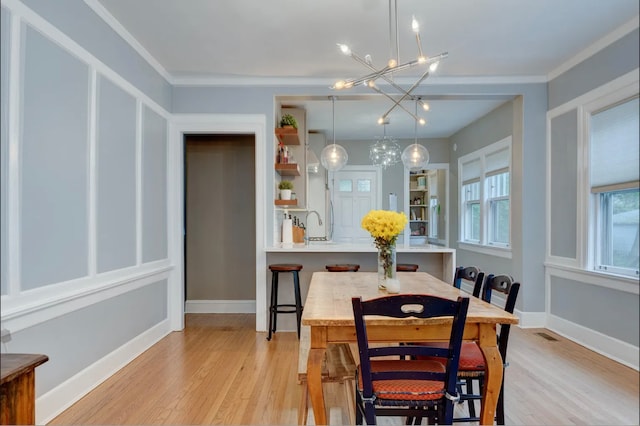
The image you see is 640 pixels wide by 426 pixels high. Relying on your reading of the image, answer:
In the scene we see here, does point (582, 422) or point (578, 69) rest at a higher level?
point (578, 69)

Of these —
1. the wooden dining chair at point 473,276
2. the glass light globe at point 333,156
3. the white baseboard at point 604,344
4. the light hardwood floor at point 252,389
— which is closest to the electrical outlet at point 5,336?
the light hardwood floor at point 252,389

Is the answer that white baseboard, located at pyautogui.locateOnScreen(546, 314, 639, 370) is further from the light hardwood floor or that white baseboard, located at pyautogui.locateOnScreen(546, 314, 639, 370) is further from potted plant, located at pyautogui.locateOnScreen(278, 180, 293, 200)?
potted plant, located at pyautogui.locateOnScreen(278, 180, 293, 200)

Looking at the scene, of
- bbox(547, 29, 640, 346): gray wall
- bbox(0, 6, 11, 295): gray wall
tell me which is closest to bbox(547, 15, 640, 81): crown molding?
bbox(547, 29, 640, 346): gray wall

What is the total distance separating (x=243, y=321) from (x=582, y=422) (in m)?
3.29

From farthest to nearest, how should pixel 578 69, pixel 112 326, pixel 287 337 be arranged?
pixel 287 337 → pixel 112 326 → pixel 578 69

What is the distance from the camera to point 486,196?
16.7 feet

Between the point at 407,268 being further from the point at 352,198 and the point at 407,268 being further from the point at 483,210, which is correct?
the point at 352,198

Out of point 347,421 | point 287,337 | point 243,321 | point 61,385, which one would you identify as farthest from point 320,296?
point 243,321

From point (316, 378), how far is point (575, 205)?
3.73ft

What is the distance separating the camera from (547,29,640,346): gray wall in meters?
0.86

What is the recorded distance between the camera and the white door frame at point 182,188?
12.1 feet

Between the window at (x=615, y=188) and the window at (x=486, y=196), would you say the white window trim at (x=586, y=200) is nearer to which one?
the window at (x=615, y=188)

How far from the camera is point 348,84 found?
212 cm

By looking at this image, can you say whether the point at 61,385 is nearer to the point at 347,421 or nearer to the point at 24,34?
the point at 347,421
